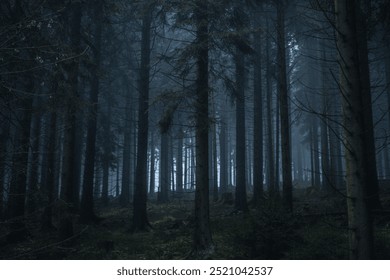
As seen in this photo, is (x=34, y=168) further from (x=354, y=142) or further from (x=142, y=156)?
(x=354, y=142)

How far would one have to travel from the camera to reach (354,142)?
407 cm

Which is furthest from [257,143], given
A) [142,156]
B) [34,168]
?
[34,168]

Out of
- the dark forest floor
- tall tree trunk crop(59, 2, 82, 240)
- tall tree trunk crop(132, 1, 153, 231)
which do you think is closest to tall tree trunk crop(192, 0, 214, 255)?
the dark forest floor

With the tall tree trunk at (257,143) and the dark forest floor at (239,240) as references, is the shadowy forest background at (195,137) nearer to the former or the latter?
the dark forest floor at (239,240)

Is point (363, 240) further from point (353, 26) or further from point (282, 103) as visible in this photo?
point (282, 103)

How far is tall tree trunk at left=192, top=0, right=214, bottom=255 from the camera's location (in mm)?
9734

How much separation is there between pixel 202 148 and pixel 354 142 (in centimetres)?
631

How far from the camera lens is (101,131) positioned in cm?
2530

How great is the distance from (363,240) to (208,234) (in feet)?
20.6

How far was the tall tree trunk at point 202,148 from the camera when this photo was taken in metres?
9.73

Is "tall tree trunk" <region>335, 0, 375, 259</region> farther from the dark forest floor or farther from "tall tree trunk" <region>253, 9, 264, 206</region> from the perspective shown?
"tall tree trunk" <region>253, 9, 264, 206</region>

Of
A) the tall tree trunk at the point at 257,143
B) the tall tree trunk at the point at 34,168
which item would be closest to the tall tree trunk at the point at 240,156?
the tall tree trunk at the point at 257,143
